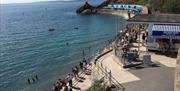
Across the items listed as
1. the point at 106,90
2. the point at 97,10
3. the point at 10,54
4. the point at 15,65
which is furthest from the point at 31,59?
the point at 97,10

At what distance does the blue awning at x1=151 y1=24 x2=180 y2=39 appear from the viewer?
33000 mm

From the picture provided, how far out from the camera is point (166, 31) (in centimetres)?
3312

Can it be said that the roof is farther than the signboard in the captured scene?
Yes

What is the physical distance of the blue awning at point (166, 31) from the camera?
108 feet

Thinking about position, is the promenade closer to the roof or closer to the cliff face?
the roof

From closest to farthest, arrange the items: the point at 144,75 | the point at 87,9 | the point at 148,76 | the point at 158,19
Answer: the point at 148,76, the point at 144,75, the point at 158,19, the point at 87,9

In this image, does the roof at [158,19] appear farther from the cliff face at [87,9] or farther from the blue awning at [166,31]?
the cliff face at [87,9]

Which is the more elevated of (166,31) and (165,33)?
(166,31)

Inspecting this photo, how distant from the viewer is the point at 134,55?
30.4 meters

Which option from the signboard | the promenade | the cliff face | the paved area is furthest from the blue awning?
the cliff face

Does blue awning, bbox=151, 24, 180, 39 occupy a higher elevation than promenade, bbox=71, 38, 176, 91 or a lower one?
higher

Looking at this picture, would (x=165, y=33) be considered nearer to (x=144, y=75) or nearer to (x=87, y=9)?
(x=144, y=75)

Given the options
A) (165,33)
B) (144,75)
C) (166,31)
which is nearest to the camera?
(144,75)

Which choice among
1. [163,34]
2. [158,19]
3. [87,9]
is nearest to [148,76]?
[163,34]
